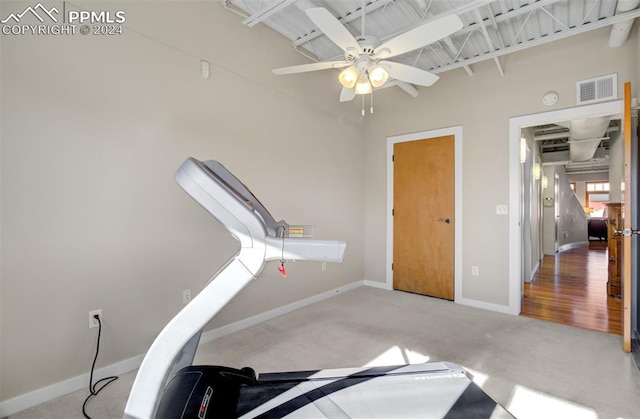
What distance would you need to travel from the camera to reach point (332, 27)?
1.79 metres

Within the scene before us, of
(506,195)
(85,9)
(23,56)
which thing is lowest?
(506,195)

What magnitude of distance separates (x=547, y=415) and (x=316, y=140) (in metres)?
3.14

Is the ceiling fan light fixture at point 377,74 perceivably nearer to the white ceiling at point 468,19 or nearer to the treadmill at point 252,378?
the white ceiling at point 468,19

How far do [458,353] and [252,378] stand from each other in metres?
1.65

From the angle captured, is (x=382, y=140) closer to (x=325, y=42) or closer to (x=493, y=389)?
(x=325, y=42)

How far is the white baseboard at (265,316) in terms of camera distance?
105 inches

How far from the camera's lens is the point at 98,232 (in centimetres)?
206

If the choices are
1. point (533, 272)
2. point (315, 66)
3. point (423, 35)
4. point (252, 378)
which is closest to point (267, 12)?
point (315, 66)

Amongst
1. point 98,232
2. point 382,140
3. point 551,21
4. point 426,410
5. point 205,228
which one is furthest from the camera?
point 382,140

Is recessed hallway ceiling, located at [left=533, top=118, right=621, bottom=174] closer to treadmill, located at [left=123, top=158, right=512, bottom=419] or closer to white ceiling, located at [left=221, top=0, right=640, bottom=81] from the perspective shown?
white ceiling, located at [left=221, top=0, right=640, bottom=81]

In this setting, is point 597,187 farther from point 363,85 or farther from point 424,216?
point 363,85

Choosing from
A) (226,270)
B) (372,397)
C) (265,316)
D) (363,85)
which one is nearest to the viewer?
(226,270)

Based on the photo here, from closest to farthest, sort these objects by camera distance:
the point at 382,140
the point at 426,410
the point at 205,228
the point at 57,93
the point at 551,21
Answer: the point at 426,410, the point at 57,93, the point at 205,228, the point at 551,21, the point at 382,140

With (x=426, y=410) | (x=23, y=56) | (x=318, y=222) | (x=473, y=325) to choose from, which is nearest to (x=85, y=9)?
(x=23, y=56)
